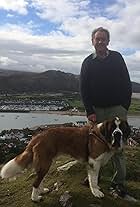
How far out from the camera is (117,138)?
666 cm

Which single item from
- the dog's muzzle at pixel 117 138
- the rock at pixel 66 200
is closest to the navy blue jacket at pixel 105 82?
the dog's muzzle at pixel 117 138

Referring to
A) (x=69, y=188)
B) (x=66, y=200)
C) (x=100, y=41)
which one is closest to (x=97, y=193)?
(x=66, y=200)

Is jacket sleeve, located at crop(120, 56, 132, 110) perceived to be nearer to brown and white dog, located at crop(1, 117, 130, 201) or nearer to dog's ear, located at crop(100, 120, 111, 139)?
brown and white dog, located at crop(1, 117, 130, 201)

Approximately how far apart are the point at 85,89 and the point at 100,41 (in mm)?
940

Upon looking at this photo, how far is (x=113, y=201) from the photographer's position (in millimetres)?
7445

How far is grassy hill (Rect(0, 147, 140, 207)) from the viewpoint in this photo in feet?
24.3

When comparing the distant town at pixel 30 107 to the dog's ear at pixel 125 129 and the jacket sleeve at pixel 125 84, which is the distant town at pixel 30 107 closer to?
the jacket sleeve at pixel 125 84

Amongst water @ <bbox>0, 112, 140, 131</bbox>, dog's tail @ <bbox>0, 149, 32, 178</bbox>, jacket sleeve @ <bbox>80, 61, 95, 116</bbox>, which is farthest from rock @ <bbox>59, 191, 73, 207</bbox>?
water @ <bbox>0, 112, 140, 131</bbox>

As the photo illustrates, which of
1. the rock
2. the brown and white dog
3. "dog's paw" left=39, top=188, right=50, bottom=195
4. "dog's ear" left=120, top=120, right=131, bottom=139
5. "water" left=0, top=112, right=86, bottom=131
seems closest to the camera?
"dog's ear" left=120, top=120, right=131, bottom=139

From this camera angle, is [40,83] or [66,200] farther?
[40,83]

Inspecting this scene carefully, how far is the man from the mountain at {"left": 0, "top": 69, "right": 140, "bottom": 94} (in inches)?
3209

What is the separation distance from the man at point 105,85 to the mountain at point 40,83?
81510 mm

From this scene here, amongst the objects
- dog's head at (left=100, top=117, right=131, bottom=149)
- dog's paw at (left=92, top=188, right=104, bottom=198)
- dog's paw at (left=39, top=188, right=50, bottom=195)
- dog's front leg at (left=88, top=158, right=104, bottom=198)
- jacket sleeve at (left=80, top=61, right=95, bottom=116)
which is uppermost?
jacket sleeve at (left=80, top=61, right=95, bottom=116)

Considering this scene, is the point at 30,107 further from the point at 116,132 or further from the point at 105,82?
the point at 116,132
